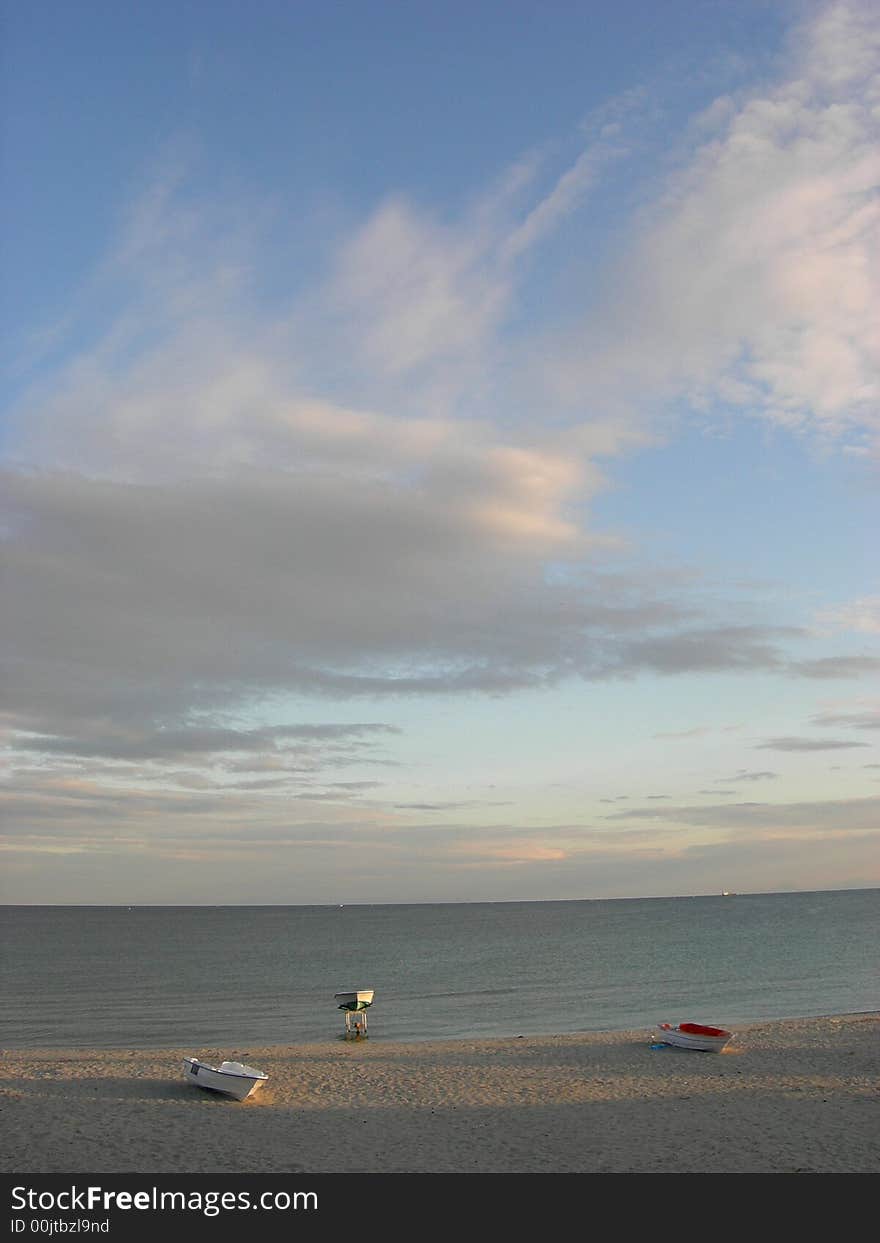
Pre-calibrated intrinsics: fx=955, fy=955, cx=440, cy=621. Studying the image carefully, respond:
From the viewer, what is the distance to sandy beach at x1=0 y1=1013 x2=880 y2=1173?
1627 centimetres

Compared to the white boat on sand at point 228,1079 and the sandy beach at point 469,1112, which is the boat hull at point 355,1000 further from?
the white boat on sand at point 228,1079

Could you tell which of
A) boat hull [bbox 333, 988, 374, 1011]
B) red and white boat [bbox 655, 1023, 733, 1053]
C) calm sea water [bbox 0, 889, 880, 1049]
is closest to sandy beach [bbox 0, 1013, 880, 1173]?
red and white boat [bbox 655, 1023, 733, 1053]

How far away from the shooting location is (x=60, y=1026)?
4116cm

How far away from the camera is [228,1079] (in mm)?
21500

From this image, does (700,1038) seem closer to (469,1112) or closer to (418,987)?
(469,1112)

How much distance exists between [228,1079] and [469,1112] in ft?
18.4

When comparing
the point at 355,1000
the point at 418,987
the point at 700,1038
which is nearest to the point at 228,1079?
the point at 355,1000

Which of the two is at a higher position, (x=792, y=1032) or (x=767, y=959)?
(x=792, y=1032)

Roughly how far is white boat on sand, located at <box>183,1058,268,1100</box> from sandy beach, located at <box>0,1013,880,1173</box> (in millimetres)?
310

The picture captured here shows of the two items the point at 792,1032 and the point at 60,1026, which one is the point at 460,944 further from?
the point at 792,1032
